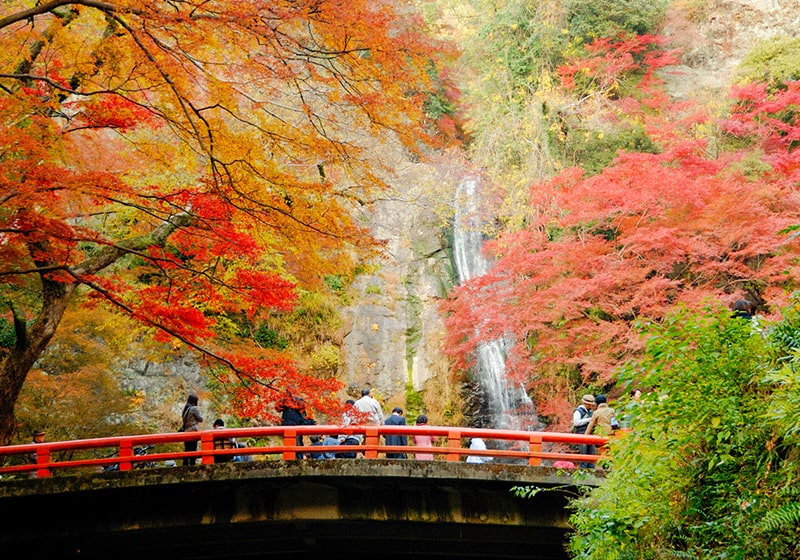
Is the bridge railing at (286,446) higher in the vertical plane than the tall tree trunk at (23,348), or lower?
lower

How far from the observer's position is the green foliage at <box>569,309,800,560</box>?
479 cm

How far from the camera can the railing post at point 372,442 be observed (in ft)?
29.8

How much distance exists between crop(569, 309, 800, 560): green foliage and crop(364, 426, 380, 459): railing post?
3.61 m

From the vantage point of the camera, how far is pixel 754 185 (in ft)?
42.0

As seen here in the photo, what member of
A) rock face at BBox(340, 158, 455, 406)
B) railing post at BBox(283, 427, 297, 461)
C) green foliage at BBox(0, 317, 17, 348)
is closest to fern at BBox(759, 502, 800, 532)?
railing post at BBox(283, 427, 297, 461)

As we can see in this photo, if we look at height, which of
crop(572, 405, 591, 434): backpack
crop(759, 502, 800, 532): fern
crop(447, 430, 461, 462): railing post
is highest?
crop(572, 405, 591, 434): backpack

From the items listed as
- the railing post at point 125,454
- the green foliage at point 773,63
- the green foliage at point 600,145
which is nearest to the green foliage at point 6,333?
the railing post at point 125,454

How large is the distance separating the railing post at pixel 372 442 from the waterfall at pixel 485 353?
619cm

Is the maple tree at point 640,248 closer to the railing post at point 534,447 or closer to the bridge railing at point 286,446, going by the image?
the railing post at point 534,447

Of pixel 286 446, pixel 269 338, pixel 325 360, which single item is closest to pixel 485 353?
pixel 325 360

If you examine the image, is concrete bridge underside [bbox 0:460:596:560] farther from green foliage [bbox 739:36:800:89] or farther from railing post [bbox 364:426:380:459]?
green foliage [bbox 739:36:800:89]

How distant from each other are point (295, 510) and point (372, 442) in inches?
61.0

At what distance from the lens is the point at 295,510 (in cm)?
957

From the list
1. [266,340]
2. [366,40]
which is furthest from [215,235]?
[266,340]
